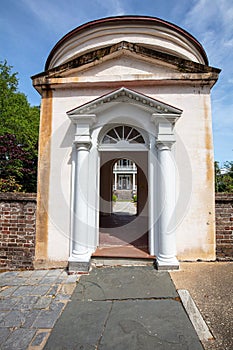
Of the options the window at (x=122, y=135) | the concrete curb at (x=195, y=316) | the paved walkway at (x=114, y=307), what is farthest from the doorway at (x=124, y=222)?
the window at (x=122, y=135)

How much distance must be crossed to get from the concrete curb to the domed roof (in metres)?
6.35

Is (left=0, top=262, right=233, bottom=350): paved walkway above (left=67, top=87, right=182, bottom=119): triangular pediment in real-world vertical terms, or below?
below

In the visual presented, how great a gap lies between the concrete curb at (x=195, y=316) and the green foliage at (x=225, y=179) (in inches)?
210

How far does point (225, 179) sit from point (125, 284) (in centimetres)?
687

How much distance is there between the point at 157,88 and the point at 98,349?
202 inches

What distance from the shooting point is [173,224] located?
14.6 feet

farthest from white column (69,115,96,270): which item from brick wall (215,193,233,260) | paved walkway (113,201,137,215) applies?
paved walkway (113,201,137,215)

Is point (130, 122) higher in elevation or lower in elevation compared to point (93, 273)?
higher

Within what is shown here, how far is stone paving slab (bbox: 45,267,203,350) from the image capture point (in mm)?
2340

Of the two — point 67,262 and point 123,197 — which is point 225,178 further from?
point 123,197

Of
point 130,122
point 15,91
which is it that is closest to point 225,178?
point 130,122

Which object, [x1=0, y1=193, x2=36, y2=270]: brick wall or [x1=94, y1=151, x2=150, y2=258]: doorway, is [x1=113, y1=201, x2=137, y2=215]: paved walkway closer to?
[x1=94, y1=151, x2=150, y2=258]: doorway

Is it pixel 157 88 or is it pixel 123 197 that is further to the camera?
pixel 123 197

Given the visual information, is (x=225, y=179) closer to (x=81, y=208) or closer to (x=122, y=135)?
(x=122, y=135)
